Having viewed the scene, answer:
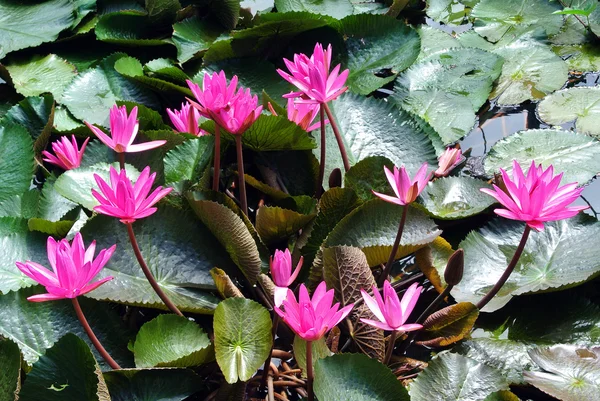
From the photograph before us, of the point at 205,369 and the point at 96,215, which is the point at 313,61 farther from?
the point at 205,369

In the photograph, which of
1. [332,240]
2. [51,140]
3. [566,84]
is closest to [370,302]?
[332,240]

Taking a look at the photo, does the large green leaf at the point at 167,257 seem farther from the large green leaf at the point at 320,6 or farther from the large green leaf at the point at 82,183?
the large green leaf at the point at 320,6

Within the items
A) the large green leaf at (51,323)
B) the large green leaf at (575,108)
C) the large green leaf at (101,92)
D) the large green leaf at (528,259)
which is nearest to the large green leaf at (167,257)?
the large green leaf at (51,323)

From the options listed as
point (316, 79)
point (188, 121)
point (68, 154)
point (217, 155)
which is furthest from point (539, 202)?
point (68, 154)

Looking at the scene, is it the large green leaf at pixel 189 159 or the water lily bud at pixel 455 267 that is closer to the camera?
the water lily bud at pixel 455 267

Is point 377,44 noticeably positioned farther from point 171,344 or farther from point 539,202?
point 171,344
